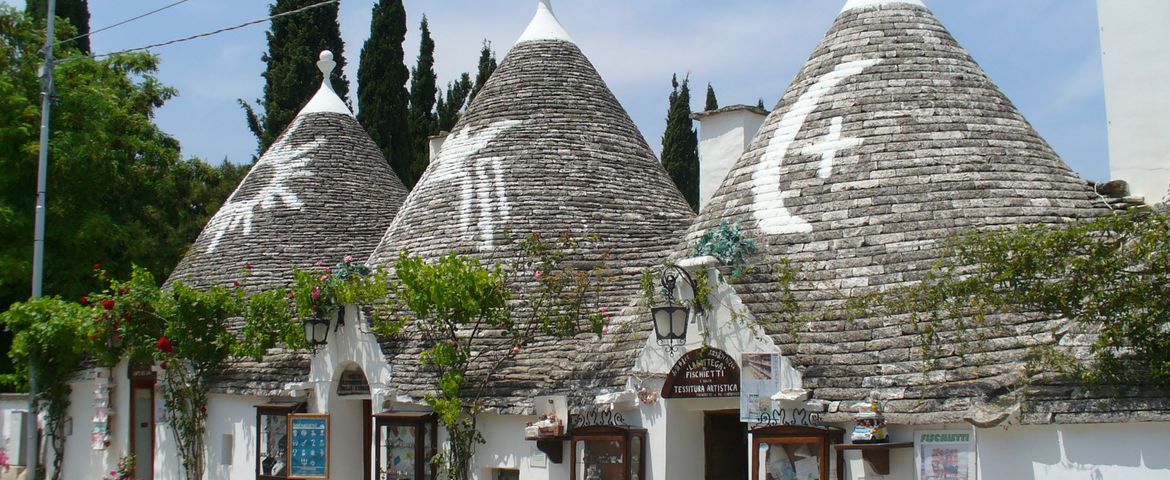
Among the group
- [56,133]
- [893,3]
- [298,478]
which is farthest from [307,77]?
[893,3]

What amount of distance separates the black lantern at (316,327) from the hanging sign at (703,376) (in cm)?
525

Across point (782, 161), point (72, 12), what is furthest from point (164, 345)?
point (72, 12)

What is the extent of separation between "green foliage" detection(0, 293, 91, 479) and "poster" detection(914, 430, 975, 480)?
1282 cm

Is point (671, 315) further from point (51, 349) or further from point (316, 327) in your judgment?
point (51, 349)

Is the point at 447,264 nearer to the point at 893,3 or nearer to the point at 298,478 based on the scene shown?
the point at 298,478

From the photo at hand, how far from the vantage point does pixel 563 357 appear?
1477cm

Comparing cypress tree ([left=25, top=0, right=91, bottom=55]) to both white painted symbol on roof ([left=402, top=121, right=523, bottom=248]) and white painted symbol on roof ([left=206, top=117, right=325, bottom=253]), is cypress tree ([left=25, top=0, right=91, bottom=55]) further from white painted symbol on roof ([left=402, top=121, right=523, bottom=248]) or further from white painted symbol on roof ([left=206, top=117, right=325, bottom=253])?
white painted symbol on roof ([left=402, top=121, right=523, bottom=248])

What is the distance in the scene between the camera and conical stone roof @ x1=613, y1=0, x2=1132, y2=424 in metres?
10.9

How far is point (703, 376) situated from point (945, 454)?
99.3 inches

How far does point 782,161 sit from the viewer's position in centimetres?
1321

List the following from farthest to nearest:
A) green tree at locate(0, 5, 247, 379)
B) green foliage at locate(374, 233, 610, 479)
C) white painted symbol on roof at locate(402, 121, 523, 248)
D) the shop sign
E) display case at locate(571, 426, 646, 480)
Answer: green tree at locate(0, 5, 247, 379) → white painted symbol on roof at locate(402, 121, 523, 248) → green foliage at locate(374, 233, 610, 479) → the shop sign → display case at locate(571, 426, 646, 480)

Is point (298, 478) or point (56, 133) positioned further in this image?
point (56, 133)

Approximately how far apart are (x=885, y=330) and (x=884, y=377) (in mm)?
532

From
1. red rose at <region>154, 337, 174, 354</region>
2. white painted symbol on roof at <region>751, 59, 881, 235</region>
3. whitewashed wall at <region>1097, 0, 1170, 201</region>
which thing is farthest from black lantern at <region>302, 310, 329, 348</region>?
whitewashed wall at <region>1097, 0, 1170, 201</region>
